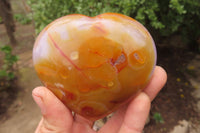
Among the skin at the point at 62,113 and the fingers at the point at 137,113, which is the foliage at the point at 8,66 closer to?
the skin at the point at 62,113

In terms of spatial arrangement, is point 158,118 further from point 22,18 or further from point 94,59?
point 22,18

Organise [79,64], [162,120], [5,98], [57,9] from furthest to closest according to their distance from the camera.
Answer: [5,98]
[162,120]
[57,9]
[79,64]

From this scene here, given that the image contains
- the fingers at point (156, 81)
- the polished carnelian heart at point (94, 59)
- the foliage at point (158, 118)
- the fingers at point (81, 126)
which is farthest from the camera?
the foliage at point (158, 118)

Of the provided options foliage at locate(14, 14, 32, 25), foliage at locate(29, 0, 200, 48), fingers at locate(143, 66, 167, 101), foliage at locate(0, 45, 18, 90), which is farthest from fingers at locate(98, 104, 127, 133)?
foliage at locate(14, 14, 32, 25)

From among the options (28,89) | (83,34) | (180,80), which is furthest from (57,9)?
(180,80)

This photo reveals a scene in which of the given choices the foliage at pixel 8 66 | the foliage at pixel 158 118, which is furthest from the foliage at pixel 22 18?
the foliage at pixel 158 118

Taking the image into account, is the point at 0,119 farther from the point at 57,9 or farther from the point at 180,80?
the point at 180,80
